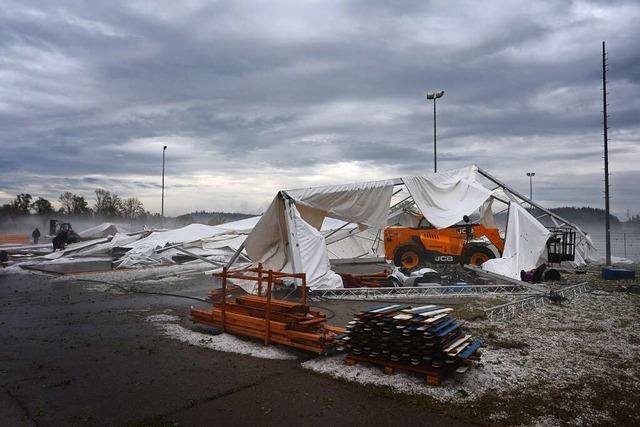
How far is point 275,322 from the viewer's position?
7.16 metres

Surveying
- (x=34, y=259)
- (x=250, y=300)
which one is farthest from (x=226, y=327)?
(x=34, y=259)

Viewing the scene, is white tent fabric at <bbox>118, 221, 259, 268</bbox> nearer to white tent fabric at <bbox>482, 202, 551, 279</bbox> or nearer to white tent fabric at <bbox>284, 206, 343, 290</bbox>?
white tent fabric at <bbox>284, 206, 343, 290</bbox>

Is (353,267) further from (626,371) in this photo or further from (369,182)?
(626,371)

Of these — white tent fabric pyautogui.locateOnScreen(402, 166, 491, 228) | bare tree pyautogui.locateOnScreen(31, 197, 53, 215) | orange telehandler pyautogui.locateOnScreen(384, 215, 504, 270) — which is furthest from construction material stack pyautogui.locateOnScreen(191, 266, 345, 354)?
bare tree pyautogui.locateOnScreen(31, 197, 53, 215)

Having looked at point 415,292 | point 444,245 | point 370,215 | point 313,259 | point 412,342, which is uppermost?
point 370,215

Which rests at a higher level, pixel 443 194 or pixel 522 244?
pixel 443 194

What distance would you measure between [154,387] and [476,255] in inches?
527

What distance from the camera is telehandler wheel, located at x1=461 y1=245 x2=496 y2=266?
53.0ft

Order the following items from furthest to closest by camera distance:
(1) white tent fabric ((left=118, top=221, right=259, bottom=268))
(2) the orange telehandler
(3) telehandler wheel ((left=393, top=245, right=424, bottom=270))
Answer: (1) white tent fabric ((left=118, top=221, right=259, bottom=268)) < (3) telehandler wheel ((left=393, top=245, right=424, bottom=270)) < (2) the orange telehandler

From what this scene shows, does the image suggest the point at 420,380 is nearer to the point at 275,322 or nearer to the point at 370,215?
the point at 275,322

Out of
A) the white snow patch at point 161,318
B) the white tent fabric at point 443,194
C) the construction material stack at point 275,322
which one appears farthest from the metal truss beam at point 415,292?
the construction material stack at point 275,322

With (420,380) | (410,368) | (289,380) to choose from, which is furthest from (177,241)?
(420,380)

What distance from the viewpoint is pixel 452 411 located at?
4.62 metres

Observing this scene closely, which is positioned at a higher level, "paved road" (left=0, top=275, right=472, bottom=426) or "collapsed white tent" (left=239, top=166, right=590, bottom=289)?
"collapsed white tent" (left=239, top=166, right=590, bottom=289)
